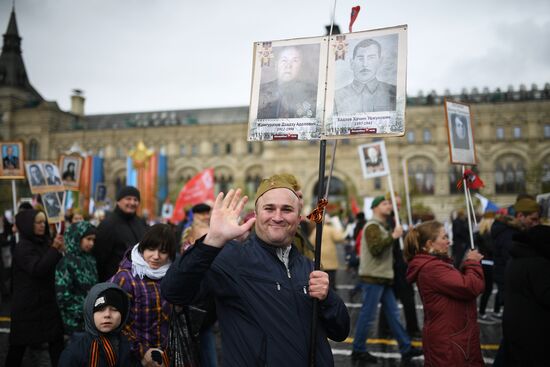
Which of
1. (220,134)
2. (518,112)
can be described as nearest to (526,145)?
(518,112)

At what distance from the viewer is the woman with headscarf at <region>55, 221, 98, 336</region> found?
3920 mm

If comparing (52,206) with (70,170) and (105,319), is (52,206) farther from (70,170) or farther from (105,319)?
(105,319)

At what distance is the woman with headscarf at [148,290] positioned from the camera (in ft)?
10.3

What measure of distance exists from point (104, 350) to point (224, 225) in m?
1.46

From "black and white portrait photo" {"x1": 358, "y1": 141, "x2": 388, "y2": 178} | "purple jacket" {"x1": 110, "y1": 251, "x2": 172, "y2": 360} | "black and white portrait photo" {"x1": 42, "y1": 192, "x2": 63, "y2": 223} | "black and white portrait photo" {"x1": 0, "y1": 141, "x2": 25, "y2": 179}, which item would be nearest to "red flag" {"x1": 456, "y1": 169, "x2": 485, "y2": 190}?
"black and white portrait photo" {"x1": 358, "y1": 141, "x2": 388, "y2": 178}

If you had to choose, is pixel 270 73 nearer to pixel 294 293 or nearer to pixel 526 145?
pixel 294 293

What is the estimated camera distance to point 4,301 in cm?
877

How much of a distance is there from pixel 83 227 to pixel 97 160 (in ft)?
93.7

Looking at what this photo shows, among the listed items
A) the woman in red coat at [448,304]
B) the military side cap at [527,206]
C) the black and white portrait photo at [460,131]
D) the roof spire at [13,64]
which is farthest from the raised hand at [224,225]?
the roof spire at [13,64]

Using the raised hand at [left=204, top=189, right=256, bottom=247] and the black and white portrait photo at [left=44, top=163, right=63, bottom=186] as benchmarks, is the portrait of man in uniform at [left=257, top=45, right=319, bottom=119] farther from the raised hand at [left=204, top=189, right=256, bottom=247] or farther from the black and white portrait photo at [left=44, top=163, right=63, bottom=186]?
the black and white portrait photo at [left=44, top=163, right=63, bottom=186]

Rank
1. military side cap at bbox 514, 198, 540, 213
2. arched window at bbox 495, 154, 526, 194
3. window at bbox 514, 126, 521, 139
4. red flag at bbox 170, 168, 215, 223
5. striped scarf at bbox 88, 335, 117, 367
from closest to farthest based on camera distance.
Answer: striped scarf at bbox 88, 335, 117, 367 < military side cap at bbox 514, 198, 540, 213 < red flag at bbox 170, 168, 215, 223 < arched window at bbox 495, 154, 526, 194 < window at bbox 514, 126, 521, 139

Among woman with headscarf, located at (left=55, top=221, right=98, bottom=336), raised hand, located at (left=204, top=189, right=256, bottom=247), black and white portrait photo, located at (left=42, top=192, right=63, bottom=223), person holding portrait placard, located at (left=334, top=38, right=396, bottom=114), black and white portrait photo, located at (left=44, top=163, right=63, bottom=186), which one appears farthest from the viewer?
black and white portrait photo, located at (left=44, top=163, right=63, bottom=186)

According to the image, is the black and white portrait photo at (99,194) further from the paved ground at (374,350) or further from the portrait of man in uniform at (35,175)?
the portrait of man in uniform at (35,175)

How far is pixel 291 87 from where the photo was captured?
2.64 m
